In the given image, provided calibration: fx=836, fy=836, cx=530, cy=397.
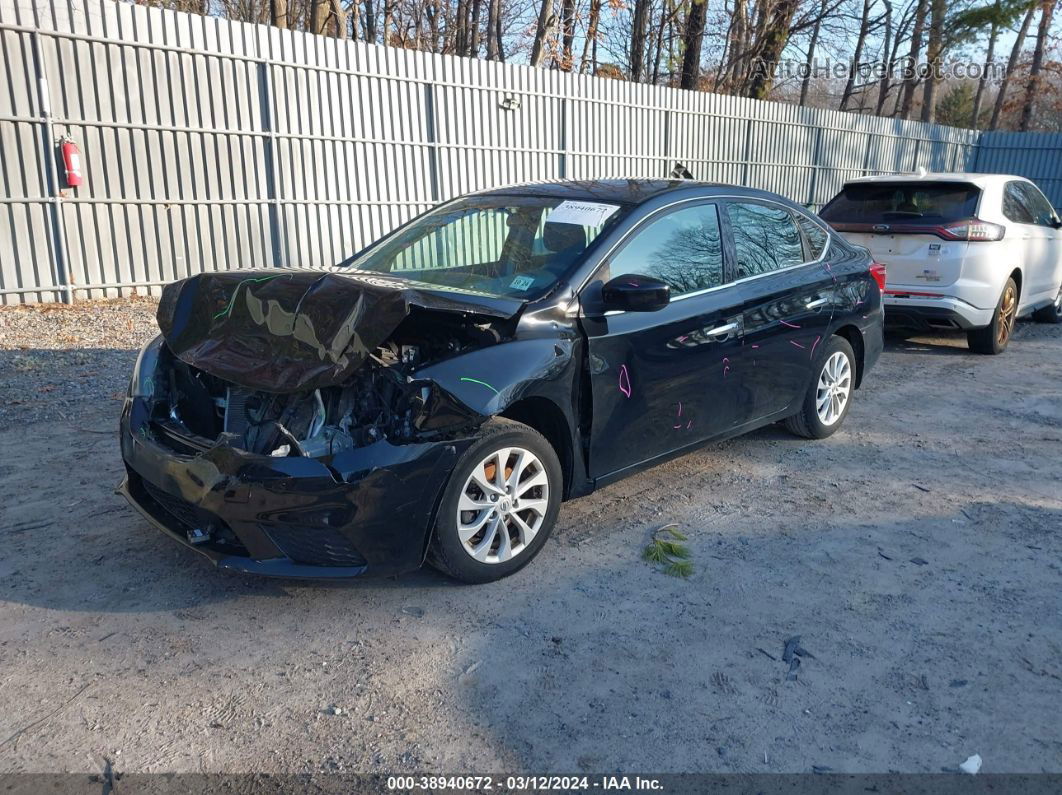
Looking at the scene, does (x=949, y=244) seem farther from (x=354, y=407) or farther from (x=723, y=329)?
(x=354, y=407)

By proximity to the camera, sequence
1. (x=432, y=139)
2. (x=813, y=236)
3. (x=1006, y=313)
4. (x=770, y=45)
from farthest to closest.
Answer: (x=770, y=45)
(x=432, y=139)
(x=1006, y=313)
(x=813, y=236)

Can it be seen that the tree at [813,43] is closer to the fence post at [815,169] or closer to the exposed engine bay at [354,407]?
the fence post at [815,169]

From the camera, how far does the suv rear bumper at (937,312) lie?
7.75m

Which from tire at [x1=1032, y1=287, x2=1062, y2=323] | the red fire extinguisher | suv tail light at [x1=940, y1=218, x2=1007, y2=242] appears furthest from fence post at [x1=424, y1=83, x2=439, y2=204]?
tire at [x1=1032, y1=287, x2=1062, y2=323]

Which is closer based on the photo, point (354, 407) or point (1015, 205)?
point (354, 407)

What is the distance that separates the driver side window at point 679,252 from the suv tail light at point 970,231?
13.8 feet

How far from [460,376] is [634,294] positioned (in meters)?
0.92

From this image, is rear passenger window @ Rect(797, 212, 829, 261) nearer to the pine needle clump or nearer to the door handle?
the door handle

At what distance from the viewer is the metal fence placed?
8.45 m

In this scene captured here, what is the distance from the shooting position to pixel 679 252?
4391mm

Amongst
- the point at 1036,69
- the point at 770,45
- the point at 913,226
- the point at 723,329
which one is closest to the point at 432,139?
the point at 913,226

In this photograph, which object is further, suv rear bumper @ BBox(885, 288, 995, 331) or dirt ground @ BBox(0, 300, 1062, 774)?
suv rear bumper @ BBox(885, 288, 995, 331)

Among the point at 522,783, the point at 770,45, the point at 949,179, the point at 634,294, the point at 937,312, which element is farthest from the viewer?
the point at 770,45

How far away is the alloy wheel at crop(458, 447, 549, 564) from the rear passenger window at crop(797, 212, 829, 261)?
2.71 m
